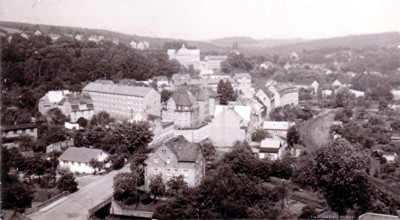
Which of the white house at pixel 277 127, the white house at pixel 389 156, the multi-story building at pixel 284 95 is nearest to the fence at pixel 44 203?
the white house at pixel 277 127

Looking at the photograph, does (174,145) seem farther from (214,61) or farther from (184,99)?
(214,61)

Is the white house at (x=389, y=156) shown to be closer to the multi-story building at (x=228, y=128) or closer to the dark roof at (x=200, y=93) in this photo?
the multi-story building at (x=228, y=128)

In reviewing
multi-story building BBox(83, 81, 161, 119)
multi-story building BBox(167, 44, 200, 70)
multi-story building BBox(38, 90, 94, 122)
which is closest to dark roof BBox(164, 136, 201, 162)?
multi-story building BBox(83, 81, 161, 119)

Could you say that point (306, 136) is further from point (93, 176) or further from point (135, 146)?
point (93, 176)

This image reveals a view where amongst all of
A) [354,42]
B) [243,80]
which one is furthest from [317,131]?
[354,42]

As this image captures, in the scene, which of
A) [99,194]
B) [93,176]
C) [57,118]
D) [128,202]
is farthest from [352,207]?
[57,118]

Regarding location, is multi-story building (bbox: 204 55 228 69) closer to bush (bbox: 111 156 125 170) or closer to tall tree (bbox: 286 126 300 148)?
tall tree (bbox: 286 126 300 148)
